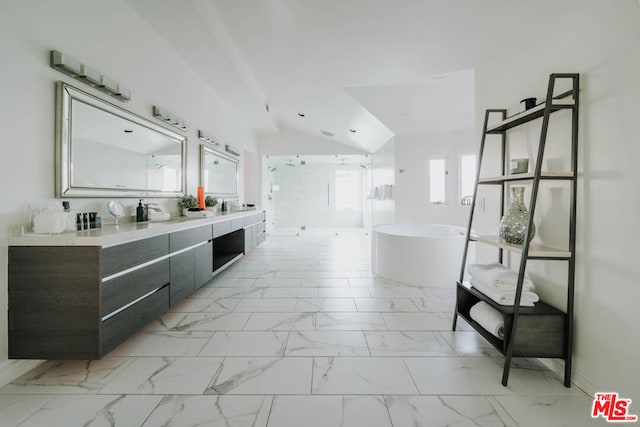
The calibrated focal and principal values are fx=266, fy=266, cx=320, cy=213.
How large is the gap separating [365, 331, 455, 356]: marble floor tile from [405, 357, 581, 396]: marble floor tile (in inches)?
3.0

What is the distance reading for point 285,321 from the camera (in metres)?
2.25

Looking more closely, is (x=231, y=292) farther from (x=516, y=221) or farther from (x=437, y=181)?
(x=437, y=181)

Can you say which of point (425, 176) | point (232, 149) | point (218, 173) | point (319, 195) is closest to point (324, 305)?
point (218, 173)

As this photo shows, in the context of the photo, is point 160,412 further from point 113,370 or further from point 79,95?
point 79,95

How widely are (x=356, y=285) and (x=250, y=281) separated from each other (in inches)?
51.8

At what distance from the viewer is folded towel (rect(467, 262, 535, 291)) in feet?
5.25

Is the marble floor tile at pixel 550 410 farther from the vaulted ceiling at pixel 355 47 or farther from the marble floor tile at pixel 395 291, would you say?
the vaulted ceiling at pixel 355 47


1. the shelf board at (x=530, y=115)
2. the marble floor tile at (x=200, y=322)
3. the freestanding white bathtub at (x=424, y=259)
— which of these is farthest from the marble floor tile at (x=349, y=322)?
the shelf board at (x=530, y=115)

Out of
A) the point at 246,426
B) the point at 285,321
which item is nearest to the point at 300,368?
the point at 246,426

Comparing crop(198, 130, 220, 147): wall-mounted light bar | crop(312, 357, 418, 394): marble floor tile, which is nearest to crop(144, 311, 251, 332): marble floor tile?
crop(312, 357, 418, 394): marble floor tile

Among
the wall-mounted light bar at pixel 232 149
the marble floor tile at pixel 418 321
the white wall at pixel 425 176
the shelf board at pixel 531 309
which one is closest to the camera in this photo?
the shelf board at pixel 531 309

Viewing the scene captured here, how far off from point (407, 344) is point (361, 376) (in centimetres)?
51

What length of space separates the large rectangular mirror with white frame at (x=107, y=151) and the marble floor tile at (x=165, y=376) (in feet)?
3.99

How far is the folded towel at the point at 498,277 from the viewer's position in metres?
1.60
